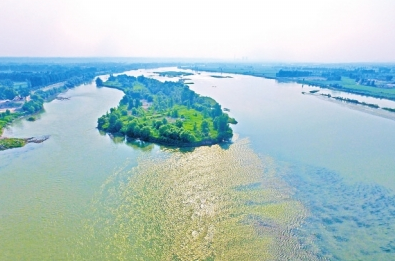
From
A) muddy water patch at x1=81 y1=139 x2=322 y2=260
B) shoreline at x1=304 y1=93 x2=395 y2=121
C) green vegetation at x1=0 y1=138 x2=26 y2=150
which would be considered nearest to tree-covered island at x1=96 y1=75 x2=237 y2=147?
muddy water patch at x1=81 y1=139 x2=322 y2=260

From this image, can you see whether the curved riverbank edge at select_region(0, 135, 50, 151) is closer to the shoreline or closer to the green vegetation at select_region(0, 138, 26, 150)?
the green vegetation at select_region(0, 138, 26, 150)

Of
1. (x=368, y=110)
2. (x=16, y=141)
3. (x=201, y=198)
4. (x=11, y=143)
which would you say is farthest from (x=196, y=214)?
(x=368, y=110)

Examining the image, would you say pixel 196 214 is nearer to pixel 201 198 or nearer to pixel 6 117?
pixel 201 198

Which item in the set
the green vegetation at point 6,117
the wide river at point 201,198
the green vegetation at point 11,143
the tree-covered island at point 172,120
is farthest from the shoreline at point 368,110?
the green vegetation at point 6,117

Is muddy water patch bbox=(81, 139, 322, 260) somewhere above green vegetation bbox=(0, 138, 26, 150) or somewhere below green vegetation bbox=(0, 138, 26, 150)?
above

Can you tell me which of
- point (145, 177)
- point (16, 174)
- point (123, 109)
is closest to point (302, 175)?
point (145, 177)

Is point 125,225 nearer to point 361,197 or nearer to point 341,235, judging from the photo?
point 341,235
